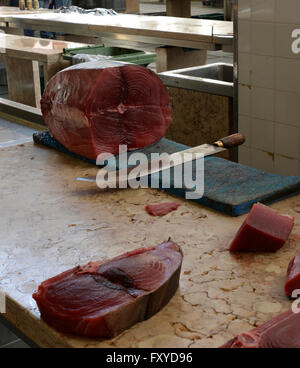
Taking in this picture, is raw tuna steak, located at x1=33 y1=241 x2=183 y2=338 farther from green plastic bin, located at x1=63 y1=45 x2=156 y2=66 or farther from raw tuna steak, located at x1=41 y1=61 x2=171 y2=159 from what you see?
green plastic bin, located at x1=63 y1=45 x2=156 y2=66

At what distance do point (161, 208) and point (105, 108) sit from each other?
1.69 ft

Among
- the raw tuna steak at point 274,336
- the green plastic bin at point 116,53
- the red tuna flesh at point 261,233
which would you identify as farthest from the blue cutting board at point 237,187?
the green plastic bin at point 116,53

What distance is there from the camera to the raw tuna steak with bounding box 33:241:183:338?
1218 millimetres

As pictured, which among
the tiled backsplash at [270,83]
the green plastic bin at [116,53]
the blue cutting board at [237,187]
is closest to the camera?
the blue cutting board at [237,187]

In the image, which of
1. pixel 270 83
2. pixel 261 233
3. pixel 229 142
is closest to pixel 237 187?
pixel 229 142

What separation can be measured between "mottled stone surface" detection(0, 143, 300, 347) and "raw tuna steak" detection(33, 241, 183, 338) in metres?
0.03

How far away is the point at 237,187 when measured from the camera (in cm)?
189

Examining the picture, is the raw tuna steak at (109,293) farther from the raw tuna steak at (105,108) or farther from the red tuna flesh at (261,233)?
the raw tuna steak at (105,108)

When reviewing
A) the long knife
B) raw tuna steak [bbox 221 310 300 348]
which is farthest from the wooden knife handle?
raw tuna steak [bbox 221 310 300 348]

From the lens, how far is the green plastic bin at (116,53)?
337 cm

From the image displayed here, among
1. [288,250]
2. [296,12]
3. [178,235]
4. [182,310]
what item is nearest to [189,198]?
[178,235]

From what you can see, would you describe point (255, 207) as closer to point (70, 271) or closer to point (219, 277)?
point (219, 277)

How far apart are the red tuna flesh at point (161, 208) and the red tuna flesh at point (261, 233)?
320 millimetres

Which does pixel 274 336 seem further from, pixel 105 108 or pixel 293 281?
pixel 105 108
